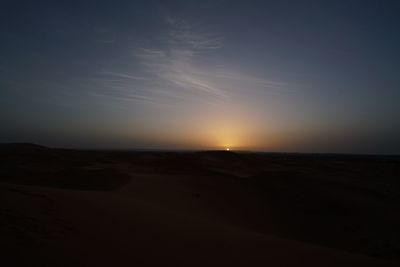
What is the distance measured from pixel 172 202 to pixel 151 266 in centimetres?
663

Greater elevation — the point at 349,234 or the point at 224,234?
the point at 224,234

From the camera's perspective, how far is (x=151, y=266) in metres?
4.44

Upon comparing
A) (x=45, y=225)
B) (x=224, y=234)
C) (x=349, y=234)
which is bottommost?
(x=349, y=234)

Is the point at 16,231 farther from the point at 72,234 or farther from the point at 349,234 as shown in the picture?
the point at 349,234

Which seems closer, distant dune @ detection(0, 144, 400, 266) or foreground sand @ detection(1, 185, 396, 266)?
foreground sand @ detection(1, 185, 396, 266)

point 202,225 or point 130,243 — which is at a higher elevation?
point 130,243

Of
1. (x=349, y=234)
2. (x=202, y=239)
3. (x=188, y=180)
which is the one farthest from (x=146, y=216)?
(x=188, y=180)

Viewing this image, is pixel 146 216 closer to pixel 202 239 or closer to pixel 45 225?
pixel 202 239

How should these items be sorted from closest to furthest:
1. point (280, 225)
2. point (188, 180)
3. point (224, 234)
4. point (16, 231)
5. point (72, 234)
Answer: point (16, 231) < point (72, 234) < point (224, 234) < point (280, 225) < point (188, 180)

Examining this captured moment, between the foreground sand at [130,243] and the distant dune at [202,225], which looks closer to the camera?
the foreground sand at [130,243]

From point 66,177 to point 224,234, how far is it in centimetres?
1317

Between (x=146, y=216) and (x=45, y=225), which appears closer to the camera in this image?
(x=45, y=225)

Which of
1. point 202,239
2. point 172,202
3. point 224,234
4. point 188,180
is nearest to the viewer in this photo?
point 202,239

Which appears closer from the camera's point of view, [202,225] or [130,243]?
[130,243]
